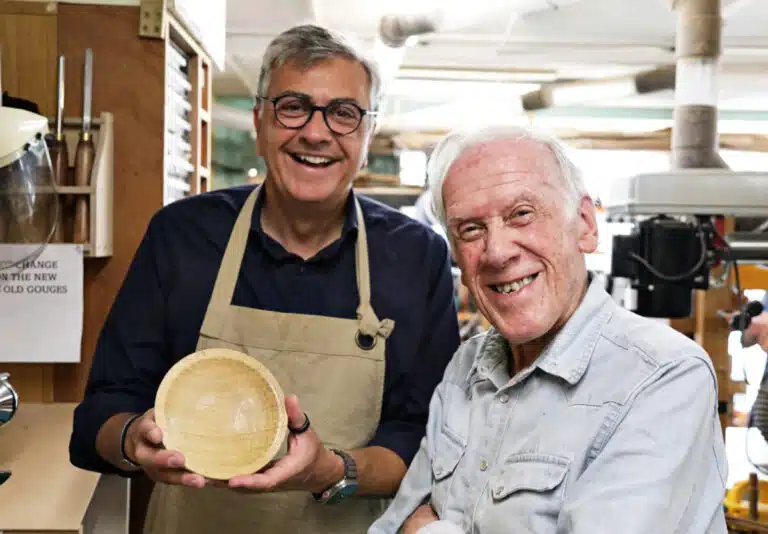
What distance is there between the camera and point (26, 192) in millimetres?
1942

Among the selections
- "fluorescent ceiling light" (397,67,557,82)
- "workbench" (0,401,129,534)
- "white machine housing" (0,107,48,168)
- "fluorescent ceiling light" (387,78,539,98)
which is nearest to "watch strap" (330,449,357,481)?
"workbench" (0,401,129,534)

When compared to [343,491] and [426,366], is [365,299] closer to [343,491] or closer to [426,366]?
[426,366]

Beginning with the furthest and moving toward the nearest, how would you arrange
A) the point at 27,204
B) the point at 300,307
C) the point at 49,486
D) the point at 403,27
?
the point at 403,27 < the point at 27,204 < the point at 49,486 < the point at 300,307

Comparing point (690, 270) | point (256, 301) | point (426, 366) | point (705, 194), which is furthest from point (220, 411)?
point (705, 194)

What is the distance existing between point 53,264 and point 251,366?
4.06 ft

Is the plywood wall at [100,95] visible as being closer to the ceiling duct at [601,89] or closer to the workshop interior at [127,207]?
the workshop interior at [127,207]

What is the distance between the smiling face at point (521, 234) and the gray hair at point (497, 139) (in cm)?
1

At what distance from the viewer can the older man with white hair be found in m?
1.11

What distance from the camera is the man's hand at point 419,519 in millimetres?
1414

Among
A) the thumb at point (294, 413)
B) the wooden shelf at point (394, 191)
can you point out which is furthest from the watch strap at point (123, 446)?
the wooden shelf at point (394, 191)

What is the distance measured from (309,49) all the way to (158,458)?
842 millimetres

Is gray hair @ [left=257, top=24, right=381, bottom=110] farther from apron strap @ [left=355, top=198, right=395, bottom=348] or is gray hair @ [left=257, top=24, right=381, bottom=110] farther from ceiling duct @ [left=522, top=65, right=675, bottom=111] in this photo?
ceiling duct @ [left=522, top=65, right=675, bottom=111]

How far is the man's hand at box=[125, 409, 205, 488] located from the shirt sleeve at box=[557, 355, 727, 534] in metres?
0.60

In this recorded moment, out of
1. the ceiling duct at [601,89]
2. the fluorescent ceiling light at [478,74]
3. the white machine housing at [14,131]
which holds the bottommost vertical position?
the white machine housing at [14,131]
